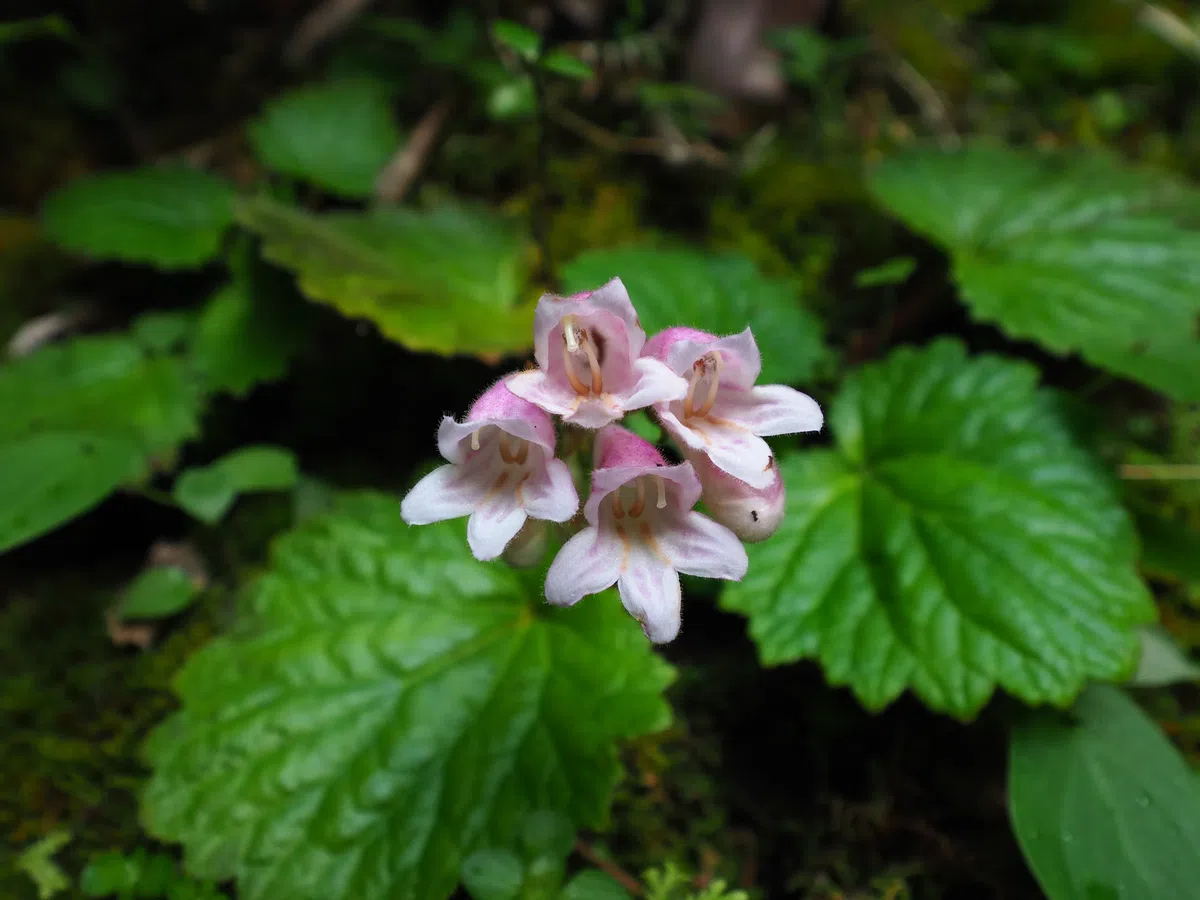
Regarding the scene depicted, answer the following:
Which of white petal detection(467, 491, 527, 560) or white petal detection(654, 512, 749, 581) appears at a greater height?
white petal detection(654, 512, 749, 581)

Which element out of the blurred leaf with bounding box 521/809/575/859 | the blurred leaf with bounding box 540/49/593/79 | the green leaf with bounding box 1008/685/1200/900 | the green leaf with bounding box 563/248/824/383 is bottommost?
the blurred leaf with bounding box 521/809/575/859

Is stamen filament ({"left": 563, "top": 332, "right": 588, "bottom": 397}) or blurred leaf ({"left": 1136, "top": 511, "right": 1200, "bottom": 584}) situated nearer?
stamen filament ({"left": 563, "top": 332, "right": 588, "bottom": 397})

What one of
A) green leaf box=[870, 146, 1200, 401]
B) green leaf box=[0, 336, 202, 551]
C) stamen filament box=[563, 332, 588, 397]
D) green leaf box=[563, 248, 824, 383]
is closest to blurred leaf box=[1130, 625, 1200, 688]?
green leaf box=[870, 146, 1200, 401]

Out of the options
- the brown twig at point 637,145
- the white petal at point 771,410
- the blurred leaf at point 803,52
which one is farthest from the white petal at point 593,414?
the blurred leaf at point 803,52

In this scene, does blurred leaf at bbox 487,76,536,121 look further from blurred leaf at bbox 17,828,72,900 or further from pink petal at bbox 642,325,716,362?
blurred leaf at bbox 17,828,72,900

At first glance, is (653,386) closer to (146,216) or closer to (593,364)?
(593,364)

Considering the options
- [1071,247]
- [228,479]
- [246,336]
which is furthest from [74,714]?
[1071,247]
